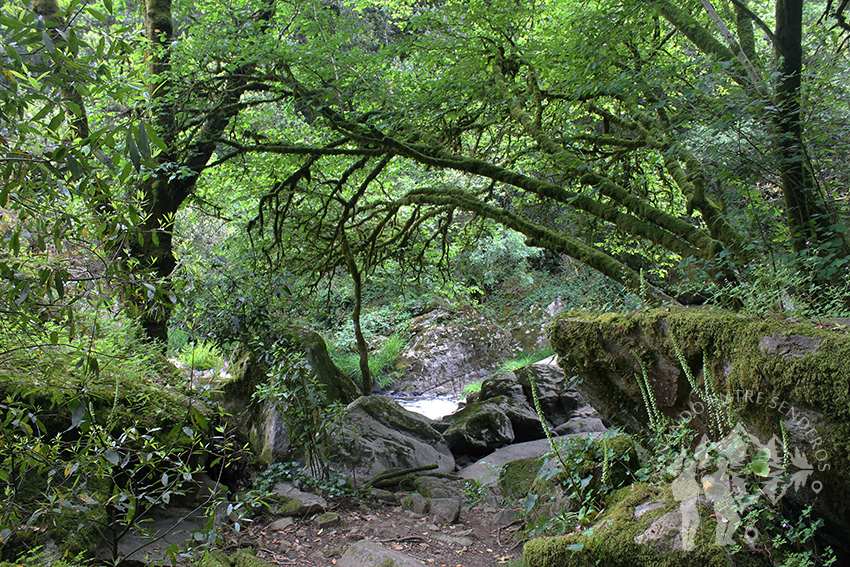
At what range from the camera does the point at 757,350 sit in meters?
2.21

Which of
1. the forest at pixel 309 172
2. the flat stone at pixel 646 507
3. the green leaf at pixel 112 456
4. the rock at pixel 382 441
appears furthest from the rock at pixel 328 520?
the flat stone at pixel 646 507

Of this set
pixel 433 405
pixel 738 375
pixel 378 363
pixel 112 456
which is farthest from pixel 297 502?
pixel 378 363

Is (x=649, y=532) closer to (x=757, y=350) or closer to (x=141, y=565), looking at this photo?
(x=757, y=350)

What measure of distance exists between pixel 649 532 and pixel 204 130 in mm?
6404

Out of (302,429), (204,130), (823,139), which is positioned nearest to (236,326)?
(302,429)

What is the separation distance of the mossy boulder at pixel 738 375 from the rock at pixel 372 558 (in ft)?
5.55

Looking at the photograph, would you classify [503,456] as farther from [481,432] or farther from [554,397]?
[554,397]

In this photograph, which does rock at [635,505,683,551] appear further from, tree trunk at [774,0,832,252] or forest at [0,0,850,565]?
tree trunk at [774,0,832,252]

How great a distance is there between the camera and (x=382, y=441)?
5.84 metres

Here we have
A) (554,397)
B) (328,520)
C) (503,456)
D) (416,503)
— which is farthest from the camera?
(554,397)

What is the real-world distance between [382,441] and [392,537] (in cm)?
190

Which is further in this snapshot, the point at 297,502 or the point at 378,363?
the point at 378,363

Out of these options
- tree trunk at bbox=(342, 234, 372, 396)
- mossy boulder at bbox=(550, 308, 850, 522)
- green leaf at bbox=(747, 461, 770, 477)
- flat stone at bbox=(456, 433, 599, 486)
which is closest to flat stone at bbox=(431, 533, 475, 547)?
flat stone at bbox=(456, 433, 599, 486)

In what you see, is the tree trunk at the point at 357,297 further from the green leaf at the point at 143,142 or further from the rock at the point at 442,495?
the green leaf at the point at 143,142
